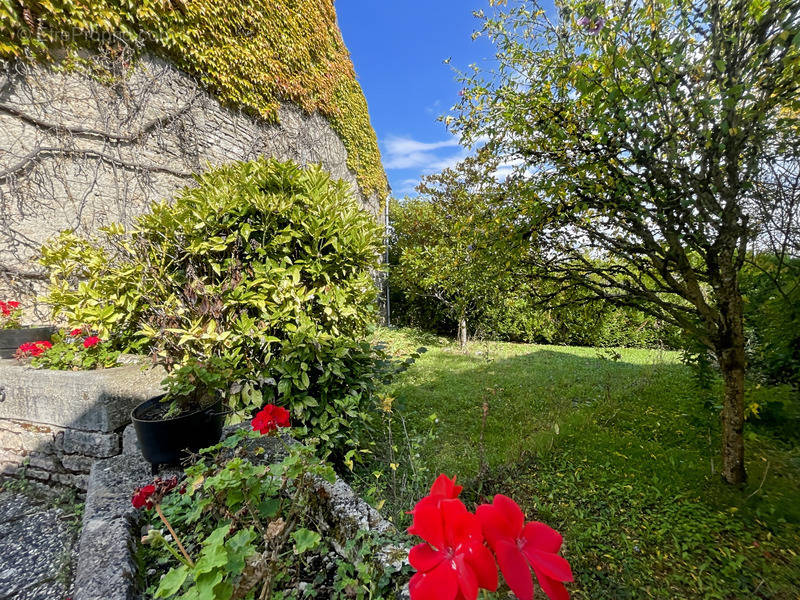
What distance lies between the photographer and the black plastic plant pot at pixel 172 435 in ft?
5.84

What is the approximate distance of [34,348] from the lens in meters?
2.75

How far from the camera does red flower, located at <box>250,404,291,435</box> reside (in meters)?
1.47

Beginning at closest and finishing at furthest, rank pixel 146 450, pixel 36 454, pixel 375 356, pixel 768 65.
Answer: pixel 768 65 → pixel 146 450 → pixel 36 454 → pixel 375 356

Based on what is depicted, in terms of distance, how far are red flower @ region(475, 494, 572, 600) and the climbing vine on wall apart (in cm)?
537

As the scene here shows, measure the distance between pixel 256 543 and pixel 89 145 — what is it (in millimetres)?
4830

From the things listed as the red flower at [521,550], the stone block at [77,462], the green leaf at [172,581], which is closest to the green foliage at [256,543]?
the green leaf at [172,581]

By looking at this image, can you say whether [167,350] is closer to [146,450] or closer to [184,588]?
[146,450]

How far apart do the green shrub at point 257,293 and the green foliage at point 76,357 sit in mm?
151

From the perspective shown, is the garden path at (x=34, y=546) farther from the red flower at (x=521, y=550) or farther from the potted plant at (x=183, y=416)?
the red flower at (x=521, y=550)

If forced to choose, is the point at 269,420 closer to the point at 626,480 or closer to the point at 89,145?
the point at 626,480

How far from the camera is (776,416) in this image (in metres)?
2.92

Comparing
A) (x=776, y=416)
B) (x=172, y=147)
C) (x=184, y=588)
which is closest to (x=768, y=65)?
(x=776, y=416)

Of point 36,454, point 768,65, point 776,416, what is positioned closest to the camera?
point 768,65

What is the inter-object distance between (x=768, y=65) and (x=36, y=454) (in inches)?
196
